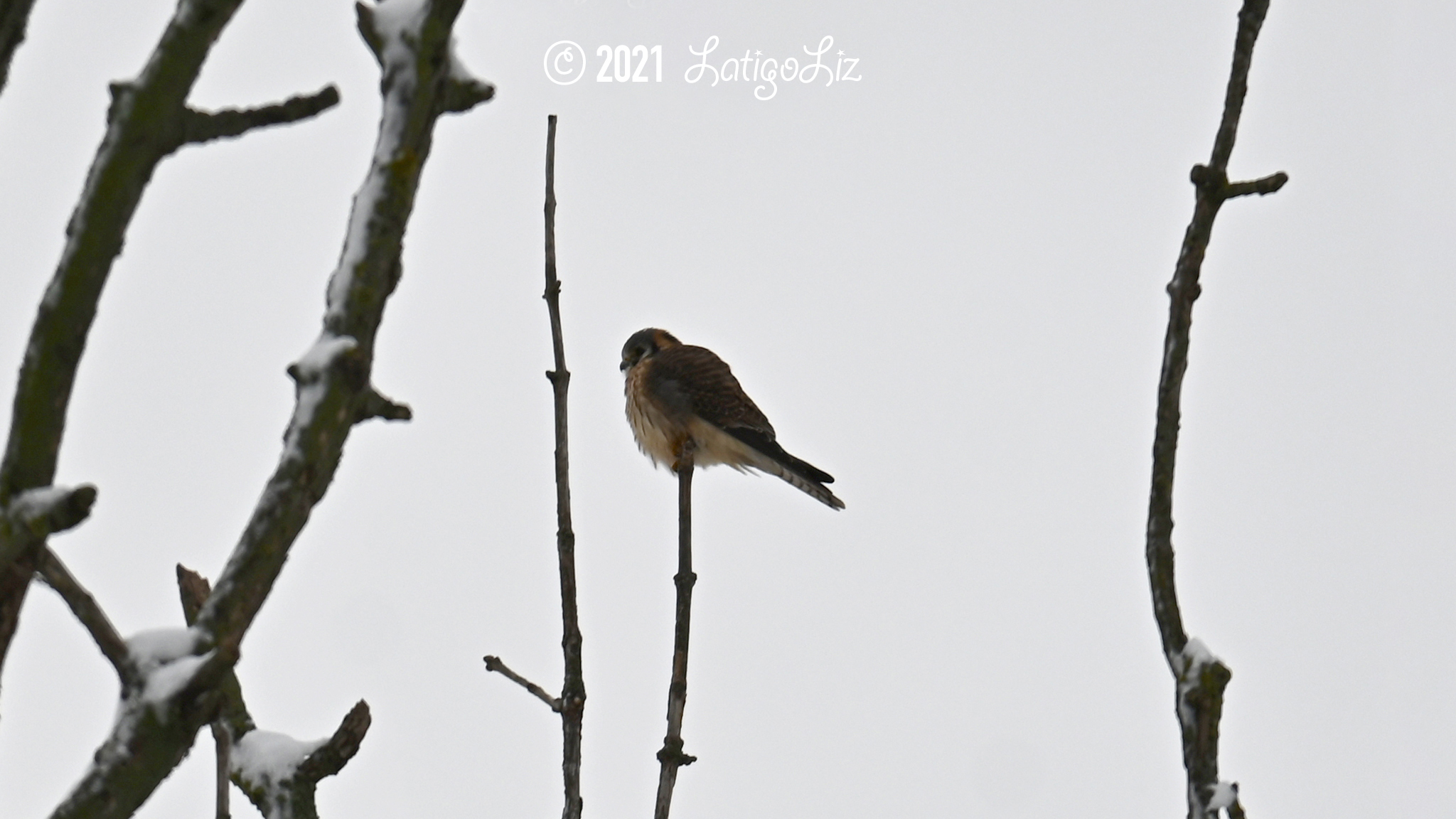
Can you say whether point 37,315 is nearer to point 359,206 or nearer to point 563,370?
point 359,206

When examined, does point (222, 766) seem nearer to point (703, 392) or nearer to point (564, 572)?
point (564, 572)

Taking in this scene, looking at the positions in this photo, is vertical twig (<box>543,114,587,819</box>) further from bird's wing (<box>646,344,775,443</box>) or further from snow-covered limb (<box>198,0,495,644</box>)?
bird's wing (<box>646,344,775,443</box>)

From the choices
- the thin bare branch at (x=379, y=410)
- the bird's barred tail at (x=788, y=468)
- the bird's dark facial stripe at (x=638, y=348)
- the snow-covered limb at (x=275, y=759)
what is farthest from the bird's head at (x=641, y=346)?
the thin bare branch at (x=379, y=410)

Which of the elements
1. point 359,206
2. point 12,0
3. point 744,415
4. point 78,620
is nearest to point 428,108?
point 359,206

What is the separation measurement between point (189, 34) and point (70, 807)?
0.88m

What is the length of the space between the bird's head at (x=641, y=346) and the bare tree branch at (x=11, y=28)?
537cm

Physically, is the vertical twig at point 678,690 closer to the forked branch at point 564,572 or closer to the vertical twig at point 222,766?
the forked branch at point 564,572

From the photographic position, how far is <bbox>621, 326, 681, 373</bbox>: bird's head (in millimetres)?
6969

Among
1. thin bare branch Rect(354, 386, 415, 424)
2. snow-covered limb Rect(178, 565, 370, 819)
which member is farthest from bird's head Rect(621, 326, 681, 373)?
thin bare branch Rect(354, 386, 415, 424)

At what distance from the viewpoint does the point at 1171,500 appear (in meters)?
1.68

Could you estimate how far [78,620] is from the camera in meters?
1.61

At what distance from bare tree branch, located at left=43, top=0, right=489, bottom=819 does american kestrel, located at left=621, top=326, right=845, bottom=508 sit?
14.2ft

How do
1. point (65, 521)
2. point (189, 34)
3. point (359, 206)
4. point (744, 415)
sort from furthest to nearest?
point (744, 415) < point (359, 206) < point (189, 34) < point (65, 521)

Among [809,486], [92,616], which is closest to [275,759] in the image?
[92,616]
